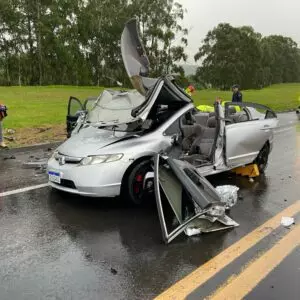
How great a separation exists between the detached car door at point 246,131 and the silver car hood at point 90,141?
5.85ft

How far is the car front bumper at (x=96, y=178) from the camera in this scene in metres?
5.53

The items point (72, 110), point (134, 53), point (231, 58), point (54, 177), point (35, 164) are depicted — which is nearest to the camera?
point (54, 177)

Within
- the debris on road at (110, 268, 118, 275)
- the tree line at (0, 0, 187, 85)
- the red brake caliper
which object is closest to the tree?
the tree line at (0, 0, 187, 85)

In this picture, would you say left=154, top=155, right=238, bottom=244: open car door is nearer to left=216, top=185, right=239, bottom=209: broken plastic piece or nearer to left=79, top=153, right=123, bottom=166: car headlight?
left=216, top=185, right=239, bottom=209: broken plastic piece

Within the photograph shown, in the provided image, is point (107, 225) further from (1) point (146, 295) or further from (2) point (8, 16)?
(2) point (8, 16)

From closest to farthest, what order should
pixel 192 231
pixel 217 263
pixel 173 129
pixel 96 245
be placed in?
pixel 217 263, pixel 96 245, pixel 192 231, pixel 173 129

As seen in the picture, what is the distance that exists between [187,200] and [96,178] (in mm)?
1267

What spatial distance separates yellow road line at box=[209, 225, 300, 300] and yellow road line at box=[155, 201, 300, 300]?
0.21 m

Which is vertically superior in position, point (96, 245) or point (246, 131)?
point (246, 131)

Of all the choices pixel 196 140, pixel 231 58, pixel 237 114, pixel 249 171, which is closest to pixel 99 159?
pixel 196 140

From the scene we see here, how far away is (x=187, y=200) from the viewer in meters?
5.02

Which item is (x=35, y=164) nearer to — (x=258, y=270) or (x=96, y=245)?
(x=96, y=245)

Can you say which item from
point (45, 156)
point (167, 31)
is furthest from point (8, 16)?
point (45, 156)

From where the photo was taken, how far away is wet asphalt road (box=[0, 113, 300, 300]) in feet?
11.8
